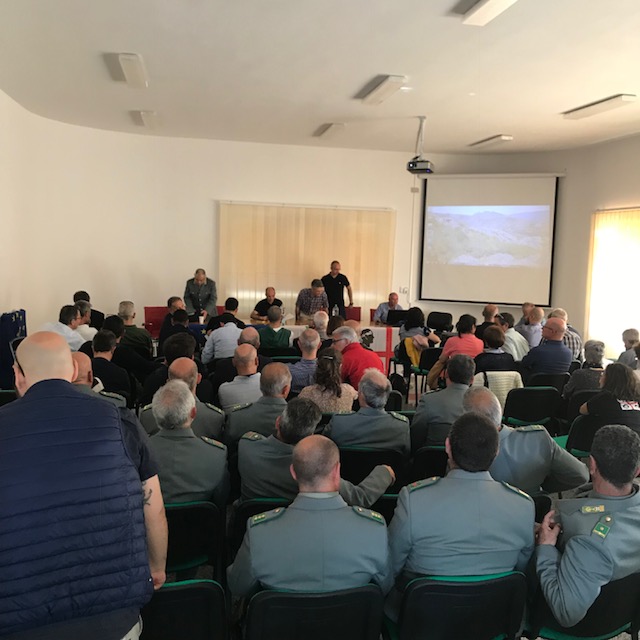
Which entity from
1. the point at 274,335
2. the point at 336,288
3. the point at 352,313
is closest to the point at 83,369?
the point at 274,335

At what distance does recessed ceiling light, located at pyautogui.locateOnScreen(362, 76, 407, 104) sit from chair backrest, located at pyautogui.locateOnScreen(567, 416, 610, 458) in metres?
Answer: 4.37

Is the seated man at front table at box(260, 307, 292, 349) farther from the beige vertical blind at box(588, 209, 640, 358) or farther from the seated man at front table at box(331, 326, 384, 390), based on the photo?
the beige vertical blind at box(588, 209, 640, 358)

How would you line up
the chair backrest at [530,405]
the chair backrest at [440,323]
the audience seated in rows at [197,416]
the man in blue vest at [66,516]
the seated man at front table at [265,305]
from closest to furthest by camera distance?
1. the man in blue vest at [66,516]
2. the audience seated in rows at [197,416]
3. the chair backrest at [530,405]
4. the chair backrest at [440,323]
5. the seated man at front table at [265,305]

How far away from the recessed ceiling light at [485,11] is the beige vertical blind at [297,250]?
676 cm

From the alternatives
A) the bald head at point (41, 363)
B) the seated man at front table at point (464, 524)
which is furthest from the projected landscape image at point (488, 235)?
the bald head at point (41, 363)

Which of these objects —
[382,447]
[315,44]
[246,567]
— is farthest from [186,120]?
[246,567]

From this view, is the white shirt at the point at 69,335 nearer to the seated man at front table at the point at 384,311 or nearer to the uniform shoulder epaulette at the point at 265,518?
the uniform shoulder epaulette at the point at 265,518

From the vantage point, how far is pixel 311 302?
10250 mm

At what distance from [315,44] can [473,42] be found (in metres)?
1.50

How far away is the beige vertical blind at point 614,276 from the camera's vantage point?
31.6 ft

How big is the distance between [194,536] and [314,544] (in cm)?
84

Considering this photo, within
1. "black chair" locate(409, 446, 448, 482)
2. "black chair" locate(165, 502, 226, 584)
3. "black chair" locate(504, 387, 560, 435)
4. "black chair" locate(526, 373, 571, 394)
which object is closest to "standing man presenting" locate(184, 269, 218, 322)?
"black chair" locate(526, 373, 571, 394)

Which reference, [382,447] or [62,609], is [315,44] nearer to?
[382,447]

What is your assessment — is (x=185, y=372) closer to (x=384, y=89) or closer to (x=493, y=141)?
(x=384, y=89)
